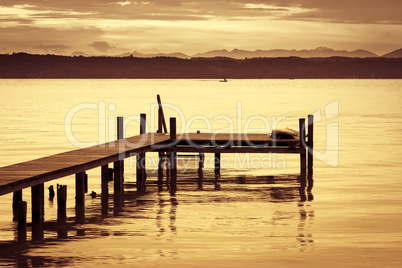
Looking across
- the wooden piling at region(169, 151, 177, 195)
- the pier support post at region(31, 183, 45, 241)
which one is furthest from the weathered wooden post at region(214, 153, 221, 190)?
the pier support post at region(31, 183, 45, 241)

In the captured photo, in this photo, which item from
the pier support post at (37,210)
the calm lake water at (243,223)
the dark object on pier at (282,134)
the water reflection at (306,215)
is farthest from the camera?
the dark object on pier at (282,134)

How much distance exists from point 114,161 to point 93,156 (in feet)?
4.11

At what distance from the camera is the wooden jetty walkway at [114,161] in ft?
55.3

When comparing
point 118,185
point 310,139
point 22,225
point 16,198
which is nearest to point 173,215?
point 118,185

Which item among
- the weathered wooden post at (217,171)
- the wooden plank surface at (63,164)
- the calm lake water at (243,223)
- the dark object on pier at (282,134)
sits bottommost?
the calm lake water at (243,223)

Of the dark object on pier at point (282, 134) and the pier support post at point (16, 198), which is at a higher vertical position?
the dark object on pier at point (282, 134)

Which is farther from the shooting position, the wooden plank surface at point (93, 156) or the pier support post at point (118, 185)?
the pier support post at point (118, 185)

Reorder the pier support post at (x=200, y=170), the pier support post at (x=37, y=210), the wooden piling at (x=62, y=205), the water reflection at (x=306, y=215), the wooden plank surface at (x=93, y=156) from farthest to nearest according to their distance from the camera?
1. the pier support post at (x=200, y=170)
2. the wooden piling at (x=62, y=205)
3. the pier support post at (x=37, y=210)
4. the water reflection at (x=306, y=215)
5. the wooden plank surface at (x=93, y=156)

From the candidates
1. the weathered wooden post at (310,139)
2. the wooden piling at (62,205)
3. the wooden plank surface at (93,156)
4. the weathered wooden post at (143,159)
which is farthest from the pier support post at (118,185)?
the weathered wooden post at (310,139)

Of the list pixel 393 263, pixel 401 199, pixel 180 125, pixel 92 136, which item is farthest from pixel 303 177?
pixel 180 125

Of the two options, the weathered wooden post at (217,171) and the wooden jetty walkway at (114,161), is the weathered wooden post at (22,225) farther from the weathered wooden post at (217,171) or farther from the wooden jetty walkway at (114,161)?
the weathered wooden post at (217,171)

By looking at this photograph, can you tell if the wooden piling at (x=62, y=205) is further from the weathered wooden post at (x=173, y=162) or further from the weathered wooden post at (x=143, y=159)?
the weathered wooden post at (x=173, y=162)

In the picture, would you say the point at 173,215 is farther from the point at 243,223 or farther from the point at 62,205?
the point at 62,205

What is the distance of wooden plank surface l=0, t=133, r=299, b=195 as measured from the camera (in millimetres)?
16391
